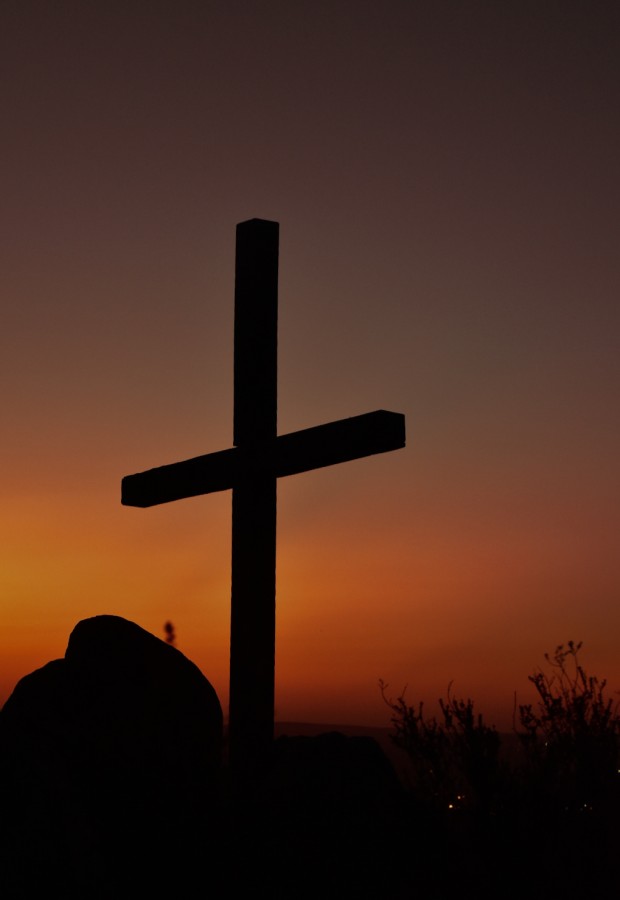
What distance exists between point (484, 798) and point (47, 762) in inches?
143

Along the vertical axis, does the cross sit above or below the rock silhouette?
above

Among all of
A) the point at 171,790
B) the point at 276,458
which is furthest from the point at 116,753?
the point at 276,458

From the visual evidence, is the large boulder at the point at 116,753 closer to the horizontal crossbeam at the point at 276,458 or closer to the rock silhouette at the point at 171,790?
the rock silhouette at the point at 171,790

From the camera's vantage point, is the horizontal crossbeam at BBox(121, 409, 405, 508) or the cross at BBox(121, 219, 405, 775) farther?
the cross at BBox(121, 219, 405, 775)

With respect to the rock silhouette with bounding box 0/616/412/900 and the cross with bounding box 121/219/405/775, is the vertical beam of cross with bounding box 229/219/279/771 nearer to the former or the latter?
the cross with bounding box 121/219/405/775

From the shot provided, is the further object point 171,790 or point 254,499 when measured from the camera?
point 254,499

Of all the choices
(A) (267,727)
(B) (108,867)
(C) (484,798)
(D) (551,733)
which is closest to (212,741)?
(A) (267,727)

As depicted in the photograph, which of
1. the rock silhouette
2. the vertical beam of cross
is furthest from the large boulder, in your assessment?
the vertical beam of cross

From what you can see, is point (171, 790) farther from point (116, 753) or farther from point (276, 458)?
point (276, 458)

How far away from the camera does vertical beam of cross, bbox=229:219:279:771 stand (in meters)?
7.25

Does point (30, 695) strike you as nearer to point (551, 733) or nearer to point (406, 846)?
point (406, 846)

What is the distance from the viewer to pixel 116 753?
720 centimetres

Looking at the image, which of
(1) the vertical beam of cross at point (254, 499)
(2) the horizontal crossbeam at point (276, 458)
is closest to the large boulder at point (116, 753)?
(1) the vertical beam of cross at point (254, 499)

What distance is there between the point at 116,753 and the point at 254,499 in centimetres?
182
